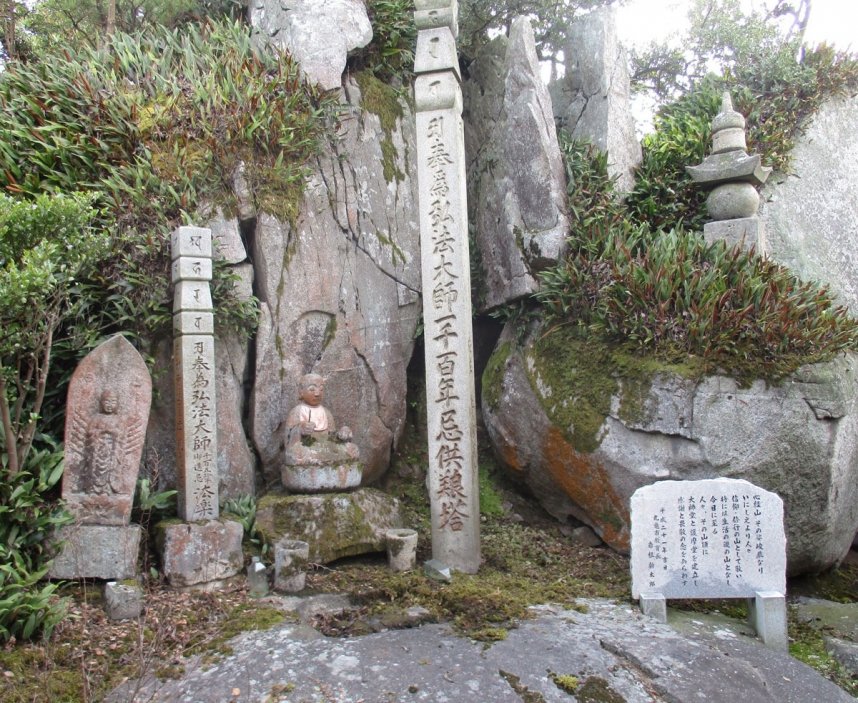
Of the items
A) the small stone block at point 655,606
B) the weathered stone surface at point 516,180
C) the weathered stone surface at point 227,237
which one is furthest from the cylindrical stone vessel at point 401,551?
the weathered stone surface at point 227,237

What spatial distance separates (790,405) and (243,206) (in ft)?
18.0

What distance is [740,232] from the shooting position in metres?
7.32

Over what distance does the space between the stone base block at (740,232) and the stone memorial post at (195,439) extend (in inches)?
204

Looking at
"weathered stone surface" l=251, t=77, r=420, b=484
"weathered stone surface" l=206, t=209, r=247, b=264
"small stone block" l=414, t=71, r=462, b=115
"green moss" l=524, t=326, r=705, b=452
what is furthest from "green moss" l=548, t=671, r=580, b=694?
"weathered stone surface" l=206, t=209, r=247, b=264

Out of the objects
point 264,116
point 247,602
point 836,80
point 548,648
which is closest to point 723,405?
point 548,648

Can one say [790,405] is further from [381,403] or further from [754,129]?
[754,129]

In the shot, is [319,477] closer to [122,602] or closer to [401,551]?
[401,551]

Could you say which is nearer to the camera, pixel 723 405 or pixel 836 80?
pixel 723 405

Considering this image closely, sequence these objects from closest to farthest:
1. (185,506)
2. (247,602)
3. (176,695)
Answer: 1. (176,695)
2. (247,602)
3. (185,506)

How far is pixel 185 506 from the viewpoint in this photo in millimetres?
5762

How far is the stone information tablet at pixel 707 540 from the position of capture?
4.93 m

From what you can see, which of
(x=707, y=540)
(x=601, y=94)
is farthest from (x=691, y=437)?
(x=601, y=94)

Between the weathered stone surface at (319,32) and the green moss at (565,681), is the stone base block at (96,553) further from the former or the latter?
the weathered stone surface at (319,32)

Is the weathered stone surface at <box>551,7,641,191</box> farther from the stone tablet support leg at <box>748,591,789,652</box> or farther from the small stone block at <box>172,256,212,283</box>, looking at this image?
the stone tablet support leg at <box>748,591,789,652</box>
